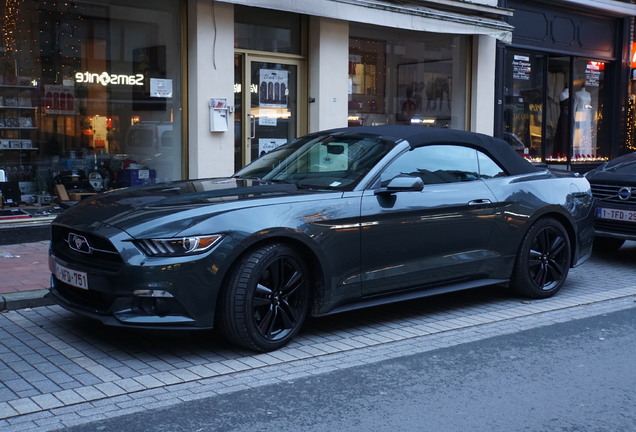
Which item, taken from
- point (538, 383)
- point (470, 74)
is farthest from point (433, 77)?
point (538, 383)

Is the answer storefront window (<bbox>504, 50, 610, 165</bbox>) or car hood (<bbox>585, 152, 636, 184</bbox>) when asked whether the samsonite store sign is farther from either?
storefront window (<bbox>504, 50, 610, 165</bbox>)

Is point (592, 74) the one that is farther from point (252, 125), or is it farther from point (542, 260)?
point (542, 260)

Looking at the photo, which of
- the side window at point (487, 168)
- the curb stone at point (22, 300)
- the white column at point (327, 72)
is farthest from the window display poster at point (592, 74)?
the curb stone at point (22, 300)

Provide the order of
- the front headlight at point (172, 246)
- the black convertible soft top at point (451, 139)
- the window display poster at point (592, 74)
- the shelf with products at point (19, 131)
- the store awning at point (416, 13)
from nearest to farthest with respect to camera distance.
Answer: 1. the front headlight at point (172, 246)
2. the black convertible soft top at point (451, 139)
3. the shelf with products at point (19, 131)
4. the store awning at point (416, 13)
5. the window display poster at point (592, 74)

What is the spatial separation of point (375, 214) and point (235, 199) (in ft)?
3.64

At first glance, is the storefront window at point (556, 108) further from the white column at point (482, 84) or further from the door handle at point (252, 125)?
the door handle at point (252, 125)

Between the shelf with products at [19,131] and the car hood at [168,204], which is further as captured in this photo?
the shelf with products at [19,131]

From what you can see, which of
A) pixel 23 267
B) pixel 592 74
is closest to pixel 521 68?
pixel 592 74

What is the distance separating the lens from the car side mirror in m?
5.92

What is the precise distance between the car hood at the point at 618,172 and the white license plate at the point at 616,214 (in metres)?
0.36

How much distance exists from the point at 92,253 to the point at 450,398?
255 cm

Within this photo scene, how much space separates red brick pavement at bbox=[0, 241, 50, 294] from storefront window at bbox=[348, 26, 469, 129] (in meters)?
5.98

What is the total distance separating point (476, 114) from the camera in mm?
14852

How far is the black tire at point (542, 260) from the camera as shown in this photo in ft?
23.7
